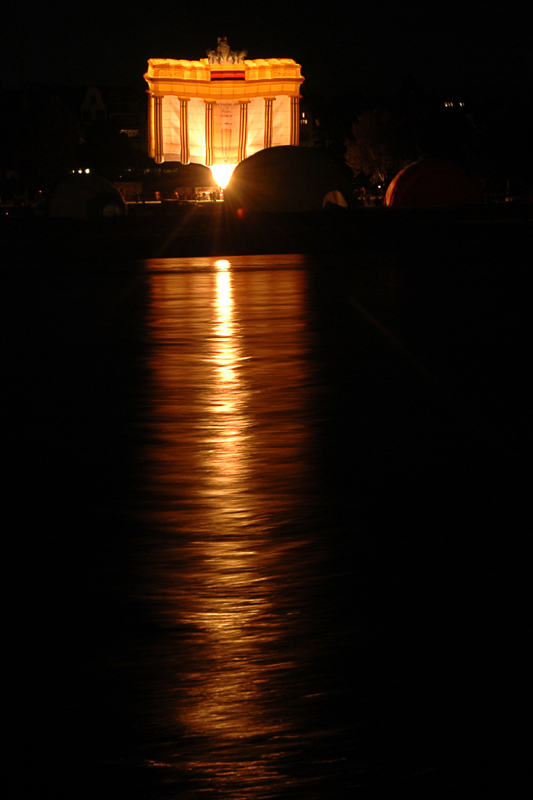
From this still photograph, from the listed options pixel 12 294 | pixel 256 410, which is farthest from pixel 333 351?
pixel 12 294

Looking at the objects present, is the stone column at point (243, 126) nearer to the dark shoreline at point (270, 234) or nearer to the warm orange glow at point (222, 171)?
the warm orange glow at point (222, 171)

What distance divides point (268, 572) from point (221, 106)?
123 m

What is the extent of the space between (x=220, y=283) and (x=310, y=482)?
51.6 ft

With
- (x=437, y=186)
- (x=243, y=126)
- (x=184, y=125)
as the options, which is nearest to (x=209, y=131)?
(x=184, y=125)

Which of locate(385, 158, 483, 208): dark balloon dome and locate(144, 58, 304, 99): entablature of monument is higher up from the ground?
locate(144, 58, 304, 99): entablature of monument

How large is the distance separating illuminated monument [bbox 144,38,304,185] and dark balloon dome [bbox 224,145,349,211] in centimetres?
5523

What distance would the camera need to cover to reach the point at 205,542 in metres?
6.25

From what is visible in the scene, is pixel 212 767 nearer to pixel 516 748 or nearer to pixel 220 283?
pixel 516 748

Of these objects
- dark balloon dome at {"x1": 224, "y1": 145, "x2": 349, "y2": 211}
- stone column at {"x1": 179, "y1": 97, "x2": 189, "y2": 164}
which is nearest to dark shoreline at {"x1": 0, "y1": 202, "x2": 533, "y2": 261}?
dark balloon dome at {"x1": 224, "y1": 145, "x2": 349, "y2": 211}

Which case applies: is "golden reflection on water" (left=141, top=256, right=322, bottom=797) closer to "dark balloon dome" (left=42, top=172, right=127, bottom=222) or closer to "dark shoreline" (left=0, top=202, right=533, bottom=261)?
"dark shoreline" (left=0, top=202, right=533, bottom=261)

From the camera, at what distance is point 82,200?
215ft

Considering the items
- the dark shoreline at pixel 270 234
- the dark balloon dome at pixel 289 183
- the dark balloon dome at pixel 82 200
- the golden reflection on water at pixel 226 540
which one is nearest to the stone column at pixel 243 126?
the dark balloon dome at pixel 289 183

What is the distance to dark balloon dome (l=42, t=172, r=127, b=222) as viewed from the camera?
214 ft

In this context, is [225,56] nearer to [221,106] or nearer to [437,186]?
[221,106]
